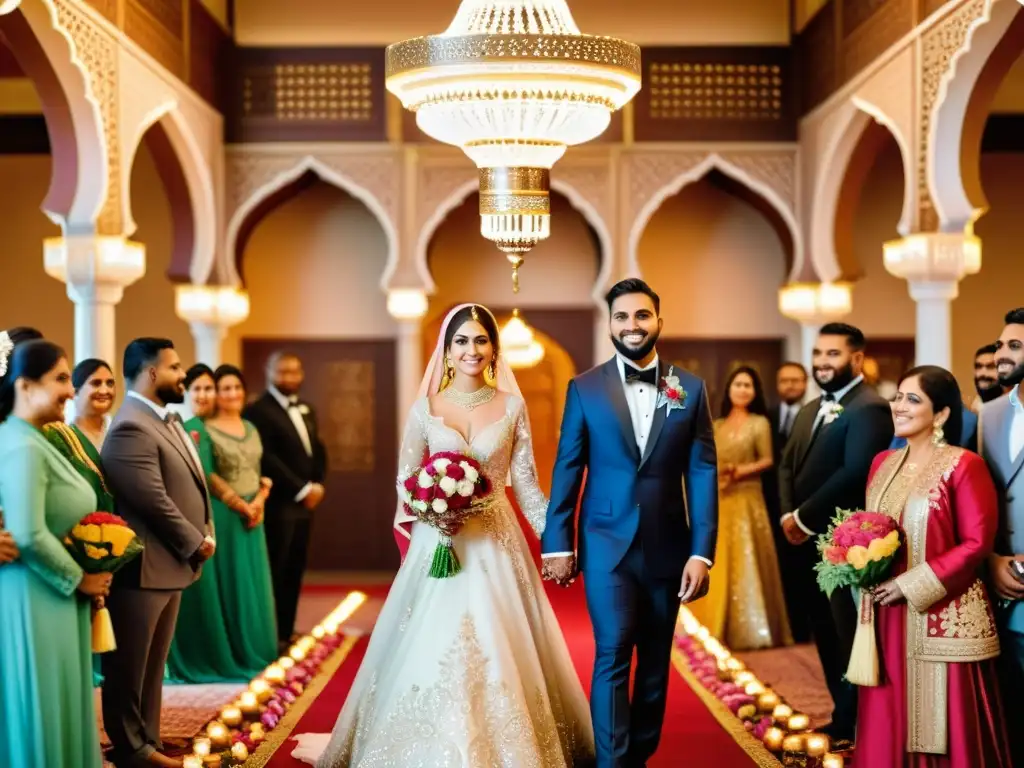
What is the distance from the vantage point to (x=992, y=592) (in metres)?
4.74

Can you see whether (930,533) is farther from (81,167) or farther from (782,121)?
(782,121)

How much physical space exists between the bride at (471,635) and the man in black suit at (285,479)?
3.51m

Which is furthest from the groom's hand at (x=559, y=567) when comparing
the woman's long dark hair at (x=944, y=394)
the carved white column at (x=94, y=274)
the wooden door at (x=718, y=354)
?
the wooden door at (x=718, y=354)

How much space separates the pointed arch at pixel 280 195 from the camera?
12070 mm

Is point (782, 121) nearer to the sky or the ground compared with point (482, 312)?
nearer to the sky

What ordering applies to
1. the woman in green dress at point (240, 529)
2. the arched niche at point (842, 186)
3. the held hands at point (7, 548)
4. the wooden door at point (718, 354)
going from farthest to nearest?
the wooden door at point (718, 354) < the arched niche at point (842, 186) < the woman in green dress at point (240, 529) < the held hands at point (7, 548)

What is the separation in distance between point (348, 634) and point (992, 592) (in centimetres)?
552

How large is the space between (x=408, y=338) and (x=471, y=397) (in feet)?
23.7

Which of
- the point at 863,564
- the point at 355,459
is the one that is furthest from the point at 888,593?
the point at 355,459

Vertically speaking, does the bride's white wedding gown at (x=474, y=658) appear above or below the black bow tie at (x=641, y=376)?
below

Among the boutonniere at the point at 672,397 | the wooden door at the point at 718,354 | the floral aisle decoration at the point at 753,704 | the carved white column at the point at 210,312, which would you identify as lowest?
the floral aisle decoration at the point at 753,704

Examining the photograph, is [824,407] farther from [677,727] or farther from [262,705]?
[262,705]

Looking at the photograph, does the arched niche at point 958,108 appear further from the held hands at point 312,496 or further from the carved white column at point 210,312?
the carved white column at point 210,312

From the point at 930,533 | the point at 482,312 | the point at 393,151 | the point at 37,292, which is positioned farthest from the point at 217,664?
the point at 37,292
